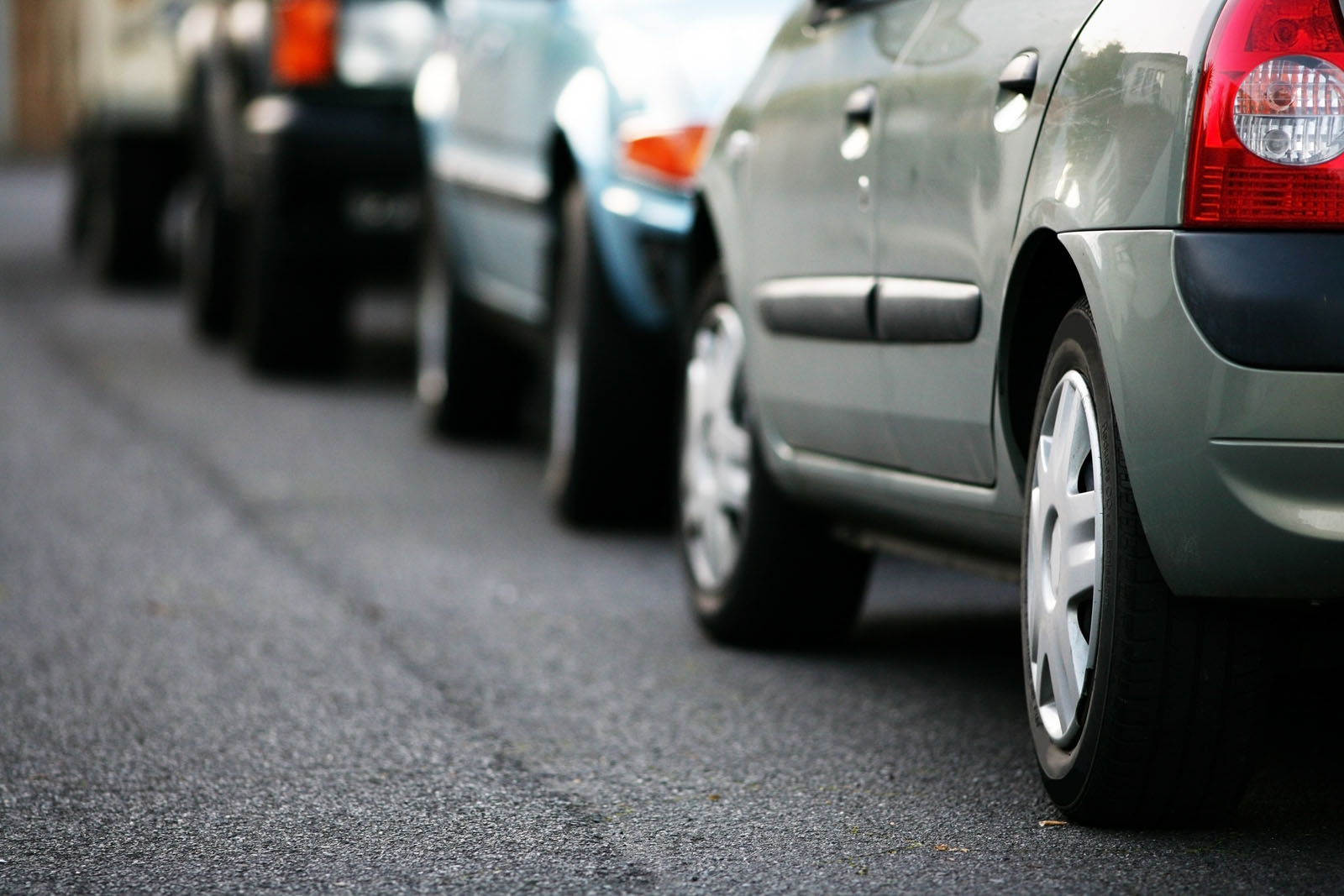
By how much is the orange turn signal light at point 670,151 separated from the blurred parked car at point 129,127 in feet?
22.4

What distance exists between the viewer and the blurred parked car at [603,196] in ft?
19.9

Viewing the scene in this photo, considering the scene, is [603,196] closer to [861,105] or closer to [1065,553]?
[861,105]

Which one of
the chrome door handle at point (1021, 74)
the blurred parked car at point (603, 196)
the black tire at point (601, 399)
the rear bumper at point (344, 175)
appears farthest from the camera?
the rear bumper at point (344, 175)

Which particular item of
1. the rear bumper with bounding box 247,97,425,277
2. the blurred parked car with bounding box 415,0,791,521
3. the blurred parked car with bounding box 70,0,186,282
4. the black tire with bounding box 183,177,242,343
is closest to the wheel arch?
the blurred parked car with bounding box 415,0,791,521

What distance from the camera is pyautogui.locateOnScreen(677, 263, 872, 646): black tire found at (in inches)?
185

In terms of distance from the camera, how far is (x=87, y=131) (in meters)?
14.4

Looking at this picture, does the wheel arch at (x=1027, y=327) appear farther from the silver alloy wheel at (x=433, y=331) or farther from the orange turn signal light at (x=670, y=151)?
the silver alloy wheel at (x=433, y=331)

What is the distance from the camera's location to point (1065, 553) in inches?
130

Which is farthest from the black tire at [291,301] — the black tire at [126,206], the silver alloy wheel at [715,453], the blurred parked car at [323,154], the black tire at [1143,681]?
the black tire at [1143,681]

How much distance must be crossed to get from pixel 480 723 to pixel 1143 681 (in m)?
1.44

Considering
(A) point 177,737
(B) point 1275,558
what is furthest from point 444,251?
(B) point 1275,558

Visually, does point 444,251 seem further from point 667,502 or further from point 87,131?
point 87,131

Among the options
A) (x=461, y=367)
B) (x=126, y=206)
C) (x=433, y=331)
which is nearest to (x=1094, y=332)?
(x=461, y=367)

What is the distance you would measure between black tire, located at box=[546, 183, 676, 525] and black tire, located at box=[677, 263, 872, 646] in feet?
3.73
